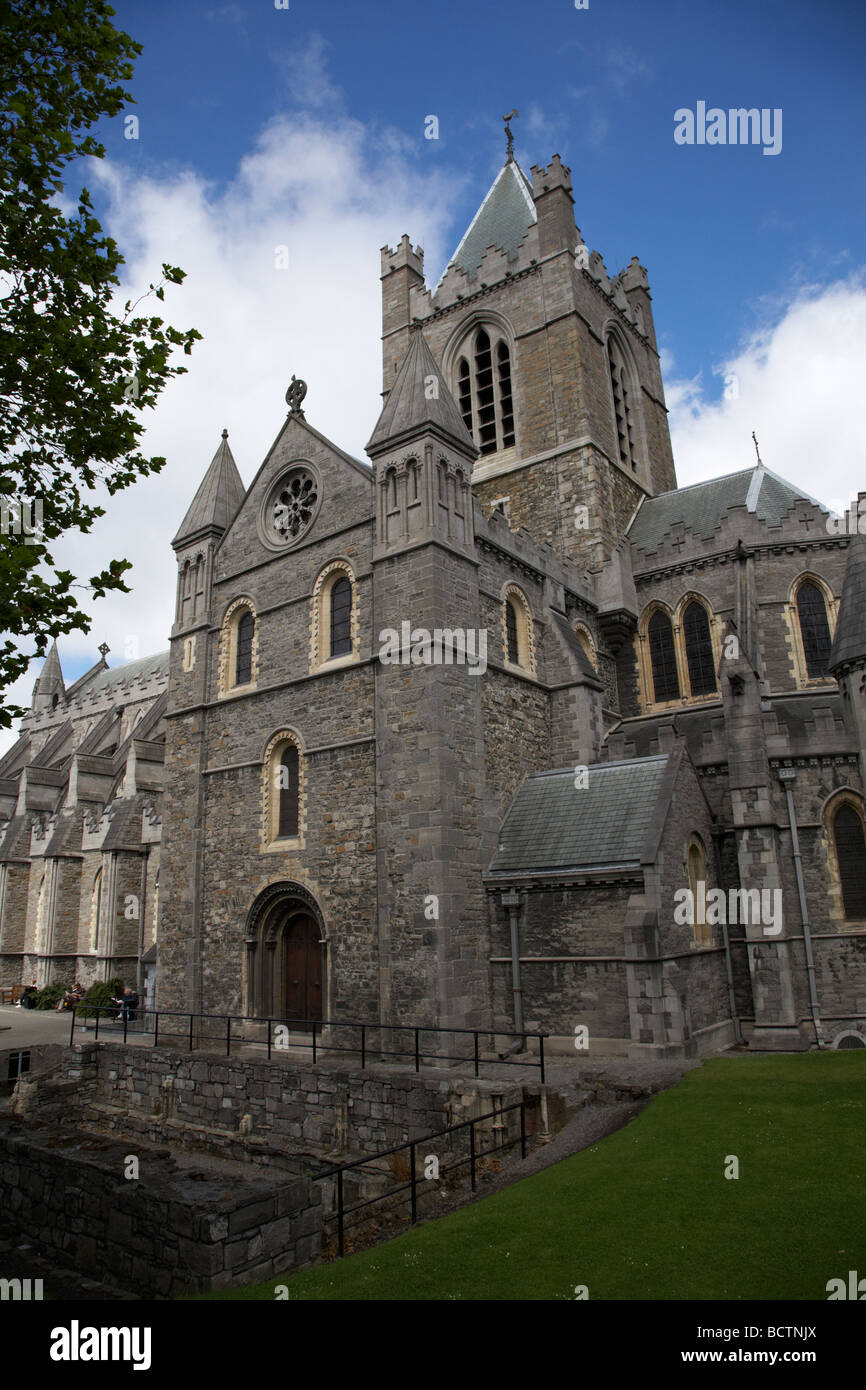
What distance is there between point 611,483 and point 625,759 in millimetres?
12783

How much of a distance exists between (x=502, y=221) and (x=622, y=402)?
9.34 m

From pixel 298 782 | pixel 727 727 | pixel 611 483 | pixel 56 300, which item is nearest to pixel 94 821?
pixel 298 782

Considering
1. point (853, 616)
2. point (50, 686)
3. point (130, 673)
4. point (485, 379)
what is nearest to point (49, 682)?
point (50, 686)

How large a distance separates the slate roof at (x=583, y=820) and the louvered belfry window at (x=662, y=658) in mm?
6702

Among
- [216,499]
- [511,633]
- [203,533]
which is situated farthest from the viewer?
[216,499]

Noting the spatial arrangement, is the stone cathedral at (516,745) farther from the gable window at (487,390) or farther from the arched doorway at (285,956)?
the gable window at (487,390)

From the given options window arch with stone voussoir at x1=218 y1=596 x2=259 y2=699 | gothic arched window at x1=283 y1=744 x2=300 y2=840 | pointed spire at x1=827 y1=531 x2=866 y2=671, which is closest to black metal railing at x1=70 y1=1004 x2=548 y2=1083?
gothic arched window at x1=283 y1=744 x2=300 y2=840

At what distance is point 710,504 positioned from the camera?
1109 inches

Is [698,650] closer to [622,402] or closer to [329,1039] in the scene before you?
[622,402]

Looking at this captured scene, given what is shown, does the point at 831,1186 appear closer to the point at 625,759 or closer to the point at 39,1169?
the point at 39,1169

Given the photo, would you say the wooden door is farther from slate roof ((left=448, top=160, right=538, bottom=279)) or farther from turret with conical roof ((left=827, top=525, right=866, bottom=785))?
slate roof ((left=448, top=160, right=538, bottom=279))

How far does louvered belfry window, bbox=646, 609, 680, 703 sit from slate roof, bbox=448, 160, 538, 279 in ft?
50.2

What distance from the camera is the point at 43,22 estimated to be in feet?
28.1

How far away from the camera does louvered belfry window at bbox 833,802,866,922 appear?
18.0 meters
